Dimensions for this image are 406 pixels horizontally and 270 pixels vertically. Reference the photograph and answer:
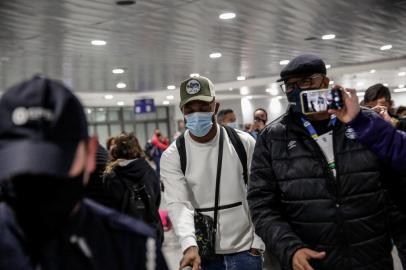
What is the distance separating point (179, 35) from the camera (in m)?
10.5

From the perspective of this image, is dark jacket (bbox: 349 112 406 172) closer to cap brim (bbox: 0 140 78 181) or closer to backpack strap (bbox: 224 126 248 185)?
backpack strap (bbox: 224 126 248 185)

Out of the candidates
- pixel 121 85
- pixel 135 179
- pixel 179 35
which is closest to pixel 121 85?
pixel 121 85

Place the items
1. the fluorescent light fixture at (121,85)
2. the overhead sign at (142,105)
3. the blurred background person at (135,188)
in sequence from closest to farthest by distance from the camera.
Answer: the blurred background person at (135,188) < the fluorescent light fixture at (121,85) < the overhead sign at (142,105)

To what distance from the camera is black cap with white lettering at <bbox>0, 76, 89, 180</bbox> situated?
40.1 inches

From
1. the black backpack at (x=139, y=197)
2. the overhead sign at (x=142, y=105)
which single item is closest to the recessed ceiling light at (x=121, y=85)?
the overhead sign at (x=142, y=105)

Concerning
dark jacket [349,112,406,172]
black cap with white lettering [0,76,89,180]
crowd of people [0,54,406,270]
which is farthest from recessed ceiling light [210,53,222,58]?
black cap with white lettering [0,76,89,180]

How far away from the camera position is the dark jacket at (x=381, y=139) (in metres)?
2.22

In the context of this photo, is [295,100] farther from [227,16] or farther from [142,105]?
[142,105]

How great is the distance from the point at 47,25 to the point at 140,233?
26.4 feet

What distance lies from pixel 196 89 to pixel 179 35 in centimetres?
753

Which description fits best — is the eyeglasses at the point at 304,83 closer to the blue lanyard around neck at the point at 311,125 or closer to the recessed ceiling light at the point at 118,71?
the blue lanyard around neck at the point at 311,125

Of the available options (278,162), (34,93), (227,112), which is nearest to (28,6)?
(227,112)

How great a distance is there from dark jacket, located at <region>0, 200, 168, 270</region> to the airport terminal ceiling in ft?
21.3

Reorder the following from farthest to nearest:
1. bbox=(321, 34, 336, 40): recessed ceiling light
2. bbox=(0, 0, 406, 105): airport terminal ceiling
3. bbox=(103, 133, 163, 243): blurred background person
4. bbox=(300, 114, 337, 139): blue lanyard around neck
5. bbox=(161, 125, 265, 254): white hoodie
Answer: bbox=(321, 34, 336, 40): recessed ceiling light
bbox=(0, 0, 406, 105): airport terminal ceiling
bbox=(103, 133, 163, 243): blurred background person
bbox=(161, 125, 265, 254): white hoodie
bbox=(300, 114, 337, 139): blue lanyard around neck
